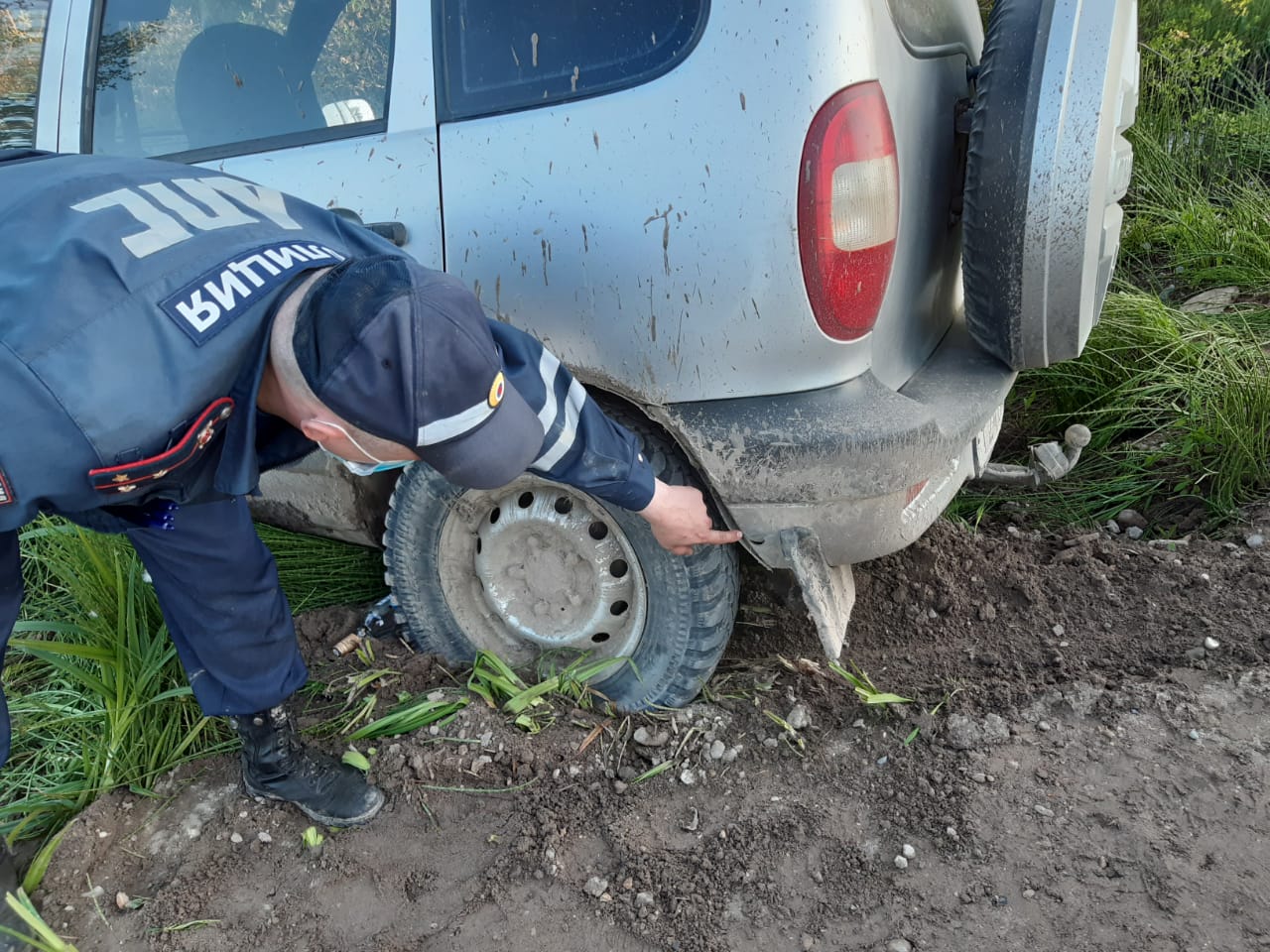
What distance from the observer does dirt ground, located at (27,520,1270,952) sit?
1.66 m

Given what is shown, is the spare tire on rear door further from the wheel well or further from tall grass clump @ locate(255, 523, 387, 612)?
tall grass clump @ locate(255, 523, 387, 612)

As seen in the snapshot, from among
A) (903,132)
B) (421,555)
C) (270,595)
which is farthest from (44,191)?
(903,132)

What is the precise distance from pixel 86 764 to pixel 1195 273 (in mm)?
4311

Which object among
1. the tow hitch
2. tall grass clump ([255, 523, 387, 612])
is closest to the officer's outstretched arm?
the tow hitch

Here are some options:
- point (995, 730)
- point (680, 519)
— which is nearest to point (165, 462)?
point (680, 519)

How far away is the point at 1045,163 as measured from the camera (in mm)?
1653

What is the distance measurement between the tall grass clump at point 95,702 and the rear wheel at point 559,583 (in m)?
0.66

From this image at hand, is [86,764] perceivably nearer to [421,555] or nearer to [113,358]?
[421,555]

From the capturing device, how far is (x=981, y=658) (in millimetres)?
2250

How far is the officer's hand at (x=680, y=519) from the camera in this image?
1716 mm

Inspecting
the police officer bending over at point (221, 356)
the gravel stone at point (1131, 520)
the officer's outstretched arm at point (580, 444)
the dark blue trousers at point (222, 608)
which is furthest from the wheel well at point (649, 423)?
the gravel stone at point (1131, 520)

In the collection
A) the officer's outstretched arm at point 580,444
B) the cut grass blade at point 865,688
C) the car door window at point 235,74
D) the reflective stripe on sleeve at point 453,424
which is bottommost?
the cut grass blade at point 865,688

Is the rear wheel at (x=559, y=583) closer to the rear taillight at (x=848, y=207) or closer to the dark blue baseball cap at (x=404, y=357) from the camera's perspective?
the rear taillight at (x=848, y=207)

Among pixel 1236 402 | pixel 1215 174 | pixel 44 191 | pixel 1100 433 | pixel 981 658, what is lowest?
pixel 981 658
